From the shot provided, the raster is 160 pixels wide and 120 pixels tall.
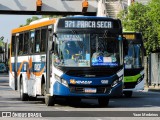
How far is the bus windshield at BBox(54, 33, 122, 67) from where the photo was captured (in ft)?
69.0

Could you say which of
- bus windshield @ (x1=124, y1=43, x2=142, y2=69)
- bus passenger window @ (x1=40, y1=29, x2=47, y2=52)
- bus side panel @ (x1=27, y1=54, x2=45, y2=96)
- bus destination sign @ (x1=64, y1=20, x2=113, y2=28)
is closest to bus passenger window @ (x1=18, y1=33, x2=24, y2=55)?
bus side panel @ (x1=27, y1=54, x2=45, y2=96)

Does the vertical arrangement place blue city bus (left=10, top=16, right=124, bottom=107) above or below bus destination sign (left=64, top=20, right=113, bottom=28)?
below

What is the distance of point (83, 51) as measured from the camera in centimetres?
2112

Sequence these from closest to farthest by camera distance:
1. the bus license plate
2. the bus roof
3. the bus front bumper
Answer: the bus front bumper < the bus license plate < the bus roof

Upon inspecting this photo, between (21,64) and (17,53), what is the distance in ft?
3.21

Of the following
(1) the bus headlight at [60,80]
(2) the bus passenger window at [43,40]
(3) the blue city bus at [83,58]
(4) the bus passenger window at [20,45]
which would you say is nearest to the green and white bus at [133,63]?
(4) the bus passenger window at [20,45]

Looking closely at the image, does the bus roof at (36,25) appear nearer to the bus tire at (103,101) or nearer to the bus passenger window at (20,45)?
the bus passenger window at (20,45)

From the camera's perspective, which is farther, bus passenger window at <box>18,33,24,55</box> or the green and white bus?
the green and white bus

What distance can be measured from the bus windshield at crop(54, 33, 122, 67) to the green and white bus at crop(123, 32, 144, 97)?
9379 millimetres

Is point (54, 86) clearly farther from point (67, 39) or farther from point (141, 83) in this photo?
point (141, 83)

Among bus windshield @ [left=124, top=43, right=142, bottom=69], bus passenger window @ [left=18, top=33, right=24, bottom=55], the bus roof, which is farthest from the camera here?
bus windshield @ [left=124, top=43, right=142, bottom=69]

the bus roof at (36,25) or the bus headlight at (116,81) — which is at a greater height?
the bus roof at (36,25)

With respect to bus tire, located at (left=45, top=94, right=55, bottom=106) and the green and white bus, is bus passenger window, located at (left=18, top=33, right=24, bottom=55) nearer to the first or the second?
bus tire, located at (left=45, top=94, right=55, bottom=106)

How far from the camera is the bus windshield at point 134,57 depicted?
102 ft
